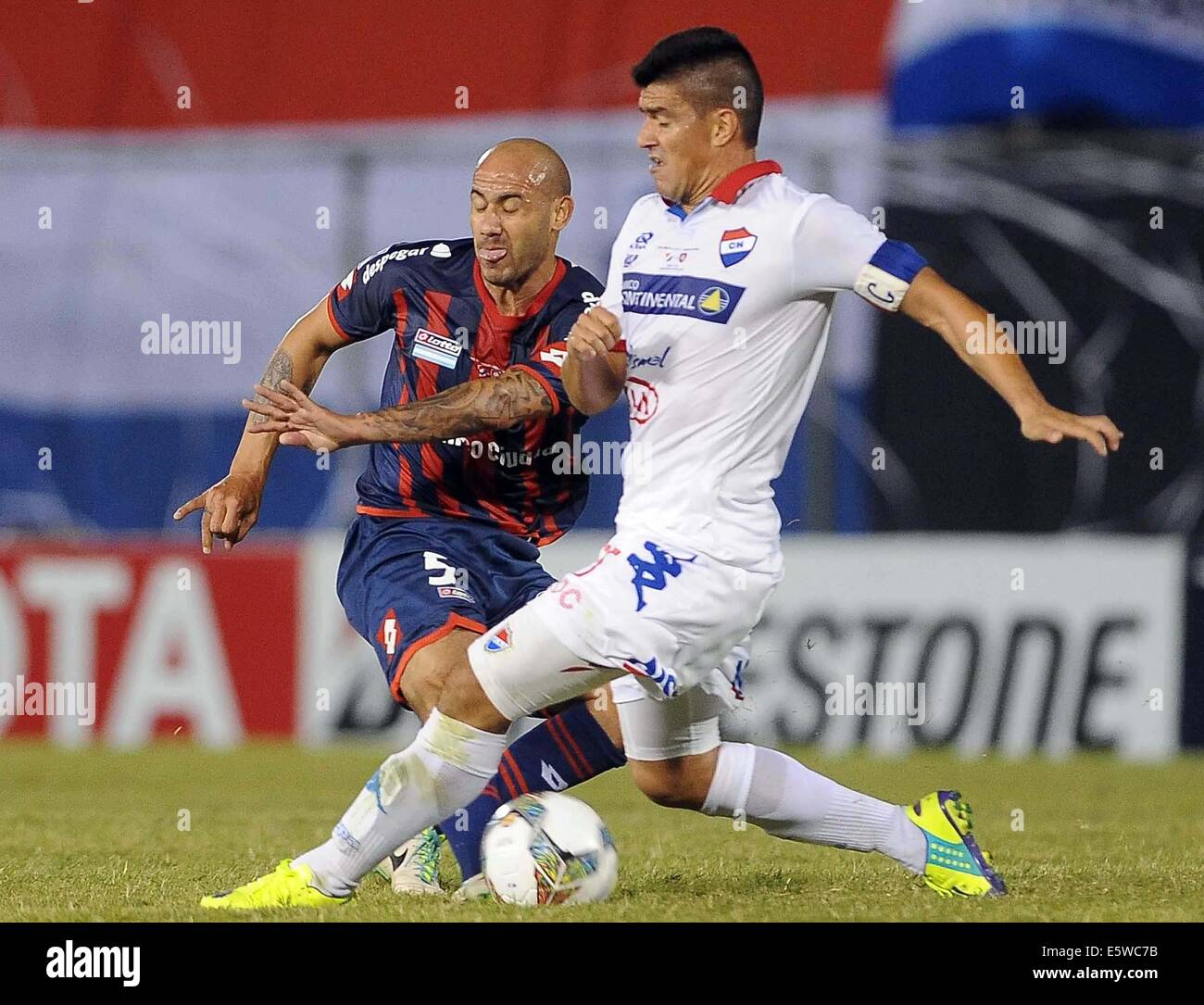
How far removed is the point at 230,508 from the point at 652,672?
140 centimetres

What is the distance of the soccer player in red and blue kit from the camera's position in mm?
5273

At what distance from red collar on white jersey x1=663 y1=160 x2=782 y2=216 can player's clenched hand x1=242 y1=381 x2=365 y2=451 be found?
3.39ft

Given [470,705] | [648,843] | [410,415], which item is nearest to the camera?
[470,705]

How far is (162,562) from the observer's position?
34.0 ft

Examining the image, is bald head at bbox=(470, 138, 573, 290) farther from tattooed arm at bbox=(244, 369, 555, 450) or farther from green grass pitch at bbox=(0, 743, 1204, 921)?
green grass pitch at bbox=(0, 743, 1204, 921)

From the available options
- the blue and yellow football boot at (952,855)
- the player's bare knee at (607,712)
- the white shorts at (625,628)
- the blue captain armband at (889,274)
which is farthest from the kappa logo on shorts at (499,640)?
the blue and yellow football boot at (952,855)

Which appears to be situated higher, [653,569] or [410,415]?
[410,415]

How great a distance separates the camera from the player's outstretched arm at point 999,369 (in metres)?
4.11

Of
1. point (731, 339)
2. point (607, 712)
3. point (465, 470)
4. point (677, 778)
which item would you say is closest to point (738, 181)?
point (731, 339)

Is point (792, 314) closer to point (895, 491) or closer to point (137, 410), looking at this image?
point (895, 491)

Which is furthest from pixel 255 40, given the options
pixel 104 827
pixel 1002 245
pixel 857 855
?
pixel 857 855

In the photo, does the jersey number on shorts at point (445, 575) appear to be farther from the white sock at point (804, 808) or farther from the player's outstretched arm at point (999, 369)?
the player's outstretched arm at point (999, 369)

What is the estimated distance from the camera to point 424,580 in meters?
5.38

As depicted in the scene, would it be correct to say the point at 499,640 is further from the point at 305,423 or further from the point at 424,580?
the point at 424,580
